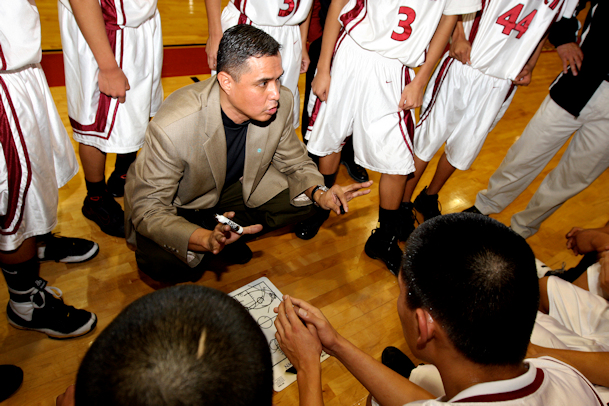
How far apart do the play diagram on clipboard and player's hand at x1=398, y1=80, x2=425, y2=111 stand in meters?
1.29

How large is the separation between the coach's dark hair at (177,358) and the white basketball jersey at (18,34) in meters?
1.24

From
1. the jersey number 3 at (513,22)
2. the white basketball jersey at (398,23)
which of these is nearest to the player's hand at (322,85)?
the white basketball jersey at (398,23)

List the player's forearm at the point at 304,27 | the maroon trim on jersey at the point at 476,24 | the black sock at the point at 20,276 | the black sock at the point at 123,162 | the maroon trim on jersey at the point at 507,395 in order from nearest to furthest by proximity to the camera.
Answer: the maroon trim on jersey at the point at 507,395
the black sock at the point at 20,276
the maroon trim on jersey at the point at 476,24
the player's forearm at the point at 304,27
the black sock at the point at 123,162

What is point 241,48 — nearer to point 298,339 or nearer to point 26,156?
point 26,156

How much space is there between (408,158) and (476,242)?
4.53 ft

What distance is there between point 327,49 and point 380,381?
6.12 ft

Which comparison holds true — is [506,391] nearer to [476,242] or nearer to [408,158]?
[476,242]

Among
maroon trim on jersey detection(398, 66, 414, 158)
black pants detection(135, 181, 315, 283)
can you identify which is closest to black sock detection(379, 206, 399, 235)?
maroon trim on jersey detection(398, 66, 414, 158)

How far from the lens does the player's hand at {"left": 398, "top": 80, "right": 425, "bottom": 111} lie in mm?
2207

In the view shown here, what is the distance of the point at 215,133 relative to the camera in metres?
1.79

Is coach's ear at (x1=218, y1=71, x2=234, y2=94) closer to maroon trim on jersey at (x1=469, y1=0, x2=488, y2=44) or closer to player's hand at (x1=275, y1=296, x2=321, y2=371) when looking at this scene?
player's hand at (x1=275, y1=296, x2=321, y2=371)

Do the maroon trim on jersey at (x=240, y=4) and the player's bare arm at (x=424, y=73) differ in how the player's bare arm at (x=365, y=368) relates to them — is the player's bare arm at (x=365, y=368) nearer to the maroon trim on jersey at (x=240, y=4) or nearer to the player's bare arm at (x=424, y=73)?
the player's bare arm at (x=424, y=73)

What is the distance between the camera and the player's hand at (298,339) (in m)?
1.20

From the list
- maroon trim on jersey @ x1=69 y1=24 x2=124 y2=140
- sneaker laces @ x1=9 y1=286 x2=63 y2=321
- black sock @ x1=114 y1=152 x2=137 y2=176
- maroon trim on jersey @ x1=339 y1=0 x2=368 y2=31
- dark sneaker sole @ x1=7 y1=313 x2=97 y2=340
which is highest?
maroon trim on jersey @ x1=339 y1=0 x2=368 y2=31
